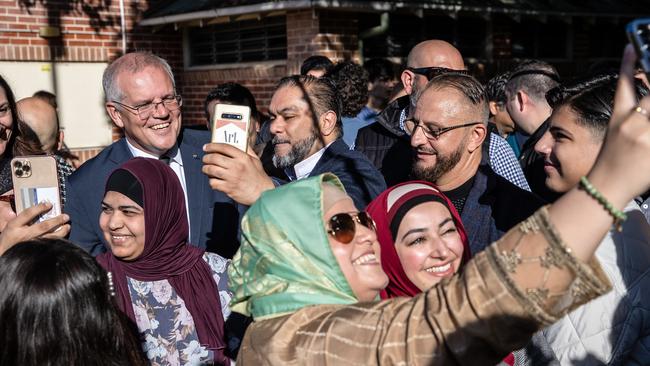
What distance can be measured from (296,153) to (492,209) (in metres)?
1.36

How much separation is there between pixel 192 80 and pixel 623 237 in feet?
25.9

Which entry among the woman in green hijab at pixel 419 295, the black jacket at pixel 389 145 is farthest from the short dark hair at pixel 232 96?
the woman in green hijab at pixel 419 295

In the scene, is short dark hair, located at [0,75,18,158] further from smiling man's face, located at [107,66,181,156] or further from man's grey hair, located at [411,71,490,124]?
man's grey hair, located at [411,71,490,124]

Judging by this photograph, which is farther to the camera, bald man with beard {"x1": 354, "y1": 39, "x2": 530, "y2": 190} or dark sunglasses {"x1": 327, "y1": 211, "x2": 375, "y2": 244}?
bald man with beard {"x1": 354, "y1": 39, "x2": 530, "y2": 190}

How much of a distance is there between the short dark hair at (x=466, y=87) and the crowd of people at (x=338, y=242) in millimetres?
10

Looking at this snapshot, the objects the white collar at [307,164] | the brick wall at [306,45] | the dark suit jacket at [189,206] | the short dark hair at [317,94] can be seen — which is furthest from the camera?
the brick wall at [306,45]

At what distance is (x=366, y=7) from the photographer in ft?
23.9

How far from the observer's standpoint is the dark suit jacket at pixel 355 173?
9.52ft

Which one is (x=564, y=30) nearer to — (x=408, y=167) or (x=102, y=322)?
(x=408, y=167)

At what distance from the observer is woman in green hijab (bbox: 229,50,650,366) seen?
3.70 feet

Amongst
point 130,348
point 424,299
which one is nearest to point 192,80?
point 130,348

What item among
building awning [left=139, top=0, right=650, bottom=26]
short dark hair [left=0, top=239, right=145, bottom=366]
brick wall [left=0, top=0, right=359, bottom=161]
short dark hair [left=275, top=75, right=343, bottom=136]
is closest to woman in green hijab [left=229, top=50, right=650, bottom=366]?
short dark hair [left=0, top=239, right=145, bottom=366]

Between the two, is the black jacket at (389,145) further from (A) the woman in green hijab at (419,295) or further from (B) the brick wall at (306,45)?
(B) the brick wall at (306,45)

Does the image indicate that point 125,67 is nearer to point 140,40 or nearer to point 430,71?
point 430,71
